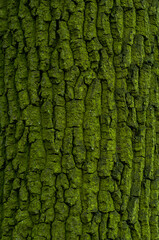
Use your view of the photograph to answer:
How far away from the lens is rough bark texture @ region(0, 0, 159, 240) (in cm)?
145

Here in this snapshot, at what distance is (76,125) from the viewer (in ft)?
4.86

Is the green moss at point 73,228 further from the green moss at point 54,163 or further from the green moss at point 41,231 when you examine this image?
the green moss at point 54,163

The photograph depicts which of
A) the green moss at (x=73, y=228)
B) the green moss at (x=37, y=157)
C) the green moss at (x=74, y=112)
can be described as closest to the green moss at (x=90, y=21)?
the green moss at (x=74, y=112)

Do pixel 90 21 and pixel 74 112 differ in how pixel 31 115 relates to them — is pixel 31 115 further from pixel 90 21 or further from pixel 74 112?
pixel 90 21

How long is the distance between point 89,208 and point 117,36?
938mm

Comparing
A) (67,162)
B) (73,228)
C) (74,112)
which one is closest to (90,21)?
(74,112)

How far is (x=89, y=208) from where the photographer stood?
4.74ft

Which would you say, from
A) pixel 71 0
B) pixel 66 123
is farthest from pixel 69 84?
pixel 71 0

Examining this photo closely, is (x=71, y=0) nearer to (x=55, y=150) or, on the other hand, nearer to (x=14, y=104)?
(x=14, y=104)

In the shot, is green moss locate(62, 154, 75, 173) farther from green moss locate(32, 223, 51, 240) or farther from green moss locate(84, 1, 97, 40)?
green moss locate(84, 1, 97, 40)

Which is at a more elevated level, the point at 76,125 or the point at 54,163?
the point at 76,125

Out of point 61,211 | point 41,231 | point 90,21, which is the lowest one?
point 41,231

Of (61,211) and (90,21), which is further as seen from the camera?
(90,21)

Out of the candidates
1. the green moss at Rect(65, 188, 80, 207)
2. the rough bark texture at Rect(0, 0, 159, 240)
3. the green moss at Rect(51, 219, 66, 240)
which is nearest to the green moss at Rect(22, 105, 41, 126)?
the rough bark texture at Rect(0, 0, 159, 240)
